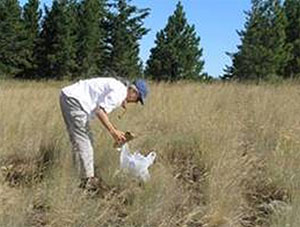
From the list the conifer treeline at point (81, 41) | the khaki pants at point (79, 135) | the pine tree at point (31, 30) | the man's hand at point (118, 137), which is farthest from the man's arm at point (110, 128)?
the pine tree at point (31, 30)

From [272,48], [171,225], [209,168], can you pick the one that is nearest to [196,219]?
[171,225]

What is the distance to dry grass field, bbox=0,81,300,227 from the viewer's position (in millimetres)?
5336

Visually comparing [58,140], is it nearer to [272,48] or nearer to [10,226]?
[10,226]

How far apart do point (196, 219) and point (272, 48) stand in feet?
119

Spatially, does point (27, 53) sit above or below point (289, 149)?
below

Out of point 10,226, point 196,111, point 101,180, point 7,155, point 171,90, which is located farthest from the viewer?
point 171,90

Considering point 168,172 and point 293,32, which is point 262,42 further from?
point 168,172

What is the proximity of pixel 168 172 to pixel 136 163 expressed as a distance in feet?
1.22

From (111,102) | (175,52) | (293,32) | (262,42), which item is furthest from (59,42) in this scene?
(111,102)

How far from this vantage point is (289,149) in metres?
7.04

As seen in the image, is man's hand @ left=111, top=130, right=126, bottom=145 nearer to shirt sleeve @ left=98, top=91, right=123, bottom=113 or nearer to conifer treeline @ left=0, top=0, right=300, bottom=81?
shirt sleeve @ left=98, top=91, right=123, bottom=113

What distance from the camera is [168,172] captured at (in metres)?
6.34

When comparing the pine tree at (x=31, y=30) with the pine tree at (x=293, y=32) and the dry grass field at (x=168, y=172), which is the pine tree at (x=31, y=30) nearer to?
the pine tree at (x=293, y=32)

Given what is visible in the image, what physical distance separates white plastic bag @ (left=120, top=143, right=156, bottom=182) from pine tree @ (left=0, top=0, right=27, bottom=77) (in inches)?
1507
